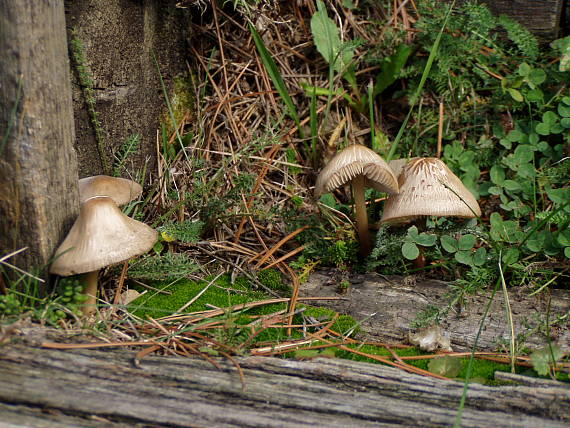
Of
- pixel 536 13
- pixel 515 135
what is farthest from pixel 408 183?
pixel 536 13

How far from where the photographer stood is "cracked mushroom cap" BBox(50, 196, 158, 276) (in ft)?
6.73

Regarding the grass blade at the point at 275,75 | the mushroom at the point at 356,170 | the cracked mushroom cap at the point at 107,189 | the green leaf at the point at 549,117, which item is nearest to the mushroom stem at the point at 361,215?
the mushroom at the point at 356,170

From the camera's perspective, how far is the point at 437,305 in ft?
8.28

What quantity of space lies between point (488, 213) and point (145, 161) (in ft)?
6.33

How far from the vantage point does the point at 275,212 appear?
2914 millimetres

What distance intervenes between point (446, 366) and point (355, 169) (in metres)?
0.93

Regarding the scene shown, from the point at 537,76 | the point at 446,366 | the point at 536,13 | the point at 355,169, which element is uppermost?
the point at 536,13

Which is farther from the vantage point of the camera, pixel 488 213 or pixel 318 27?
pixel 318 27

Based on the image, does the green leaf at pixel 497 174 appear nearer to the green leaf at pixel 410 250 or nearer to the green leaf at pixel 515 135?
the green leaf at pixel 515 135

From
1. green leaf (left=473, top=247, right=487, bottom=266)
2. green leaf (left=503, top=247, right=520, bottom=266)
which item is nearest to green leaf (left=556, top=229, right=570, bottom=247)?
green leaf (left=503, top=247, right=520, bottom=266)

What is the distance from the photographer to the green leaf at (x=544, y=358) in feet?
6.41

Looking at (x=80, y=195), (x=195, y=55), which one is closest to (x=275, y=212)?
(x=80, y=195)

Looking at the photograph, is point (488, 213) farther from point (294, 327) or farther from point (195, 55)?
point (195, 55)

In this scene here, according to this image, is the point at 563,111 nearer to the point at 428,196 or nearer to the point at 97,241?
the point at 428,196
